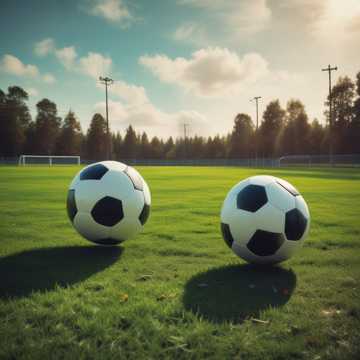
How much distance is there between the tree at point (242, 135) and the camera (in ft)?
290

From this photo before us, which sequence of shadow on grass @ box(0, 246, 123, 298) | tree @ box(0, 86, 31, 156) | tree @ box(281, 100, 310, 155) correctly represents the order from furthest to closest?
tree @ box(0, 86, 31, 156)
tree @ box(281, 100, 310, 155)
shadow on grass @ box(0, 246, 123, 298)

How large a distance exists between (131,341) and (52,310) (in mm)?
990

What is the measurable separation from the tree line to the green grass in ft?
215

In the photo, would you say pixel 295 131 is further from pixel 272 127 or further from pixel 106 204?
pixel 106 204

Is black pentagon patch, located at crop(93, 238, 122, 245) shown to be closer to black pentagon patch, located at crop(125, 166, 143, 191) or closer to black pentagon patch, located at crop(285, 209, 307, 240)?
black pentagon patch, located at crop(125, 166, 143, 191)

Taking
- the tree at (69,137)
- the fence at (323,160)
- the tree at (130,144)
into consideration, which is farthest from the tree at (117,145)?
the fence at (323,160)

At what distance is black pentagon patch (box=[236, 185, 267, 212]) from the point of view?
166 inches

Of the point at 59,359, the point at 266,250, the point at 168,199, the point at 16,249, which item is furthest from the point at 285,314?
the point at 168,199

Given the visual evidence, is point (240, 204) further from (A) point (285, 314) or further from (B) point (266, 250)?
(A) point (285, 314)

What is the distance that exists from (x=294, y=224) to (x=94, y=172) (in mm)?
3248

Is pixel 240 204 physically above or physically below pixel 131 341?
above

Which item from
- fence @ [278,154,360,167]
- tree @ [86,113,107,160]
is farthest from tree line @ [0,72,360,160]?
fence @ [278,154,360,167]

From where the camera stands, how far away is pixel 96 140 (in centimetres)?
9481

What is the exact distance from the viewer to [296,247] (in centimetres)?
428
